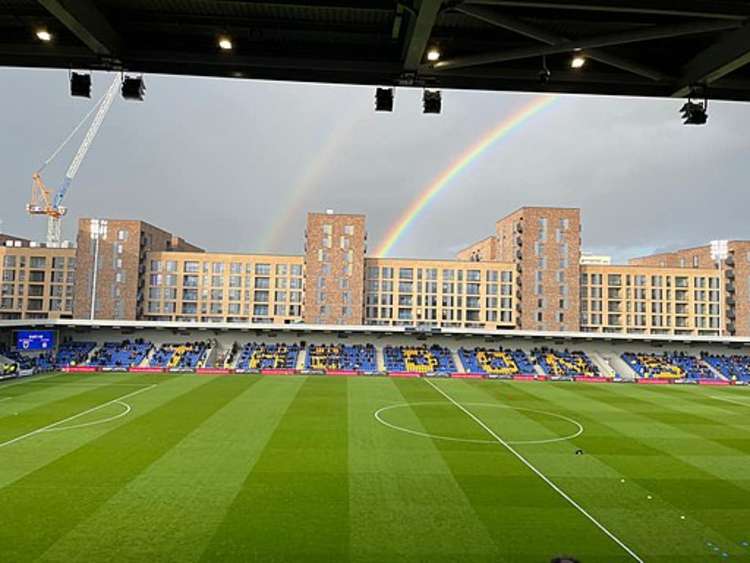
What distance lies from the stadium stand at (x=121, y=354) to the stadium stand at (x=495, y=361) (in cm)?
3308

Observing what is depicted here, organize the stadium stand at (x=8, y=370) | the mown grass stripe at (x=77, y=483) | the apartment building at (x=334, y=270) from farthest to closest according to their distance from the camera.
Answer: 1. the apartment building at (x=334, y=270)
2. the stadium stand at (x=8, y=370)
3. the mown grass stripe at (x=77, y=483)

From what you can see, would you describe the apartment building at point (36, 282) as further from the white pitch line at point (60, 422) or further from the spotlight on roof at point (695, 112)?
the spotlight on roof at point (695, 112)

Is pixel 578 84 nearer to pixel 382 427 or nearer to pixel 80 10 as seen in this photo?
pixel 80 10

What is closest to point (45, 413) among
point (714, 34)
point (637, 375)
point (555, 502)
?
point (555, 502)

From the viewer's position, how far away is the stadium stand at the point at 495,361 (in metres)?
57.1

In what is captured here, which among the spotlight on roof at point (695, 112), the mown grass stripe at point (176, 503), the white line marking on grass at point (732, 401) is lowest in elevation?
the white line marking on grass at point (732, 401)

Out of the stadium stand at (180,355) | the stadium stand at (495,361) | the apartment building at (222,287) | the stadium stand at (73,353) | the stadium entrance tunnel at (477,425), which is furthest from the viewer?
the apartment building at (222,287)

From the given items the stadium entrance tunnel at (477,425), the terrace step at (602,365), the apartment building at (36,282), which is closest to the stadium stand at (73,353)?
the stadium entrance tunnel at (477,425)

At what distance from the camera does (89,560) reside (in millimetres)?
10758

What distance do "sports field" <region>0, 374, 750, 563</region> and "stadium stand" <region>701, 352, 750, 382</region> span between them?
1159 inches

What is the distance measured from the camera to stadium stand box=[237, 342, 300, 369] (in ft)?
188

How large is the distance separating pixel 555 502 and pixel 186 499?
380 inches

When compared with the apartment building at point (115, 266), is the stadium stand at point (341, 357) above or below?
below

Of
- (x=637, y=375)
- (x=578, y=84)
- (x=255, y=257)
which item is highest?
(x=255, y=257)
